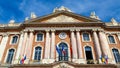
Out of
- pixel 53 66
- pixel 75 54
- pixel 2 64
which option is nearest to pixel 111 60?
pixel 75 54

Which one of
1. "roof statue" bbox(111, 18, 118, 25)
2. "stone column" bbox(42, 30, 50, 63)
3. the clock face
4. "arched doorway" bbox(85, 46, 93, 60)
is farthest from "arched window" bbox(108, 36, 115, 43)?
"stone column" bbox(42, 30, 50, 63)

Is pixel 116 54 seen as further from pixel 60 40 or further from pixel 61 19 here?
pixel 61 19

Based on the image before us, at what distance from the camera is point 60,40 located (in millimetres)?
25594

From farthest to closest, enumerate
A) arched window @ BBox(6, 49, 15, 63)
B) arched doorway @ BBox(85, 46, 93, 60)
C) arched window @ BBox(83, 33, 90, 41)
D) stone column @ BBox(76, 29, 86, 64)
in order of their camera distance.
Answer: arched window @ BBox(83, 33, 90, 41) → arched window @ BBox(6, 49, 15, 63) → arched doorway @ BBox(85, 46, 93, 60) → stone column @ BBox(76, 29, 86, 64)

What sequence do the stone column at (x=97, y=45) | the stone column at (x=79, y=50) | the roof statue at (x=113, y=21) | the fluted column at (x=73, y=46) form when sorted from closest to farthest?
the stone column at (x=79, y=50)
the fluted column at (x=73, y=46)
the stone column at (x=97, y=45)
the roof statue at (x=113, y=21)

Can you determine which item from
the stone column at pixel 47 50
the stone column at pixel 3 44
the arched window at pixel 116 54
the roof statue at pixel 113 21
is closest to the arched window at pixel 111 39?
the arched window at pixel 116 54

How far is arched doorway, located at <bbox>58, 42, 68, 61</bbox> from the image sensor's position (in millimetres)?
22969

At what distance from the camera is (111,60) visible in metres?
22.5

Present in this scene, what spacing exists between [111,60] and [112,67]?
2.56 meters

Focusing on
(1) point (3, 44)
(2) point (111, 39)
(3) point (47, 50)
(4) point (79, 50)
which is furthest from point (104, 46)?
(1) point (3, 44)

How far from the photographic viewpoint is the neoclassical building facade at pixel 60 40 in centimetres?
2331

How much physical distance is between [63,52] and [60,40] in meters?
3.34

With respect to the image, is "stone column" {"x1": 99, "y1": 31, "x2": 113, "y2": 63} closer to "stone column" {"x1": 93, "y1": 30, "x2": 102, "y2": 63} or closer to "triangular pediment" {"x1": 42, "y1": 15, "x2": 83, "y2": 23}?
"stone column" {"x1": 93, "y1": 30, "x2": 102, "y2": 63}

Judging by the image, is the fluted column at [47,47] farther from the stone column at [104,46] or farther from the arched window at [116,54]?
the arched window at [116,54]
